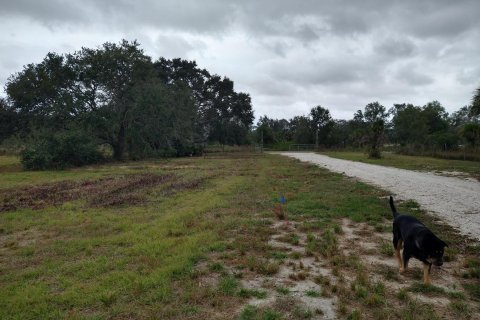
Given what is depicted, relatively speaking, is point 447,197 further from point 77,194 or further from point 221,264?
point 77,194

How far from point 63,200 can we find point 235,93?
167 ft

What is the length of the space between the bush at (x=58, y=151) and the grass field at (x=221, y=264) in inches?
713

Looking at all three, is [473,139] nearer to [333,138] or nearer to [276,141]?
[333,138]

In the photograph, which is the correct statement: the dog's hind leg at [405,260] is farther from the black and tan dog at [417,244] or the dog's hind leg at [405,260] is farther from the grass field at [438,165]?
the grass field at [438,165]

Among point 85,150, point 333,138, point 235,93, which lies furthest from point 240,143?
point 85,150

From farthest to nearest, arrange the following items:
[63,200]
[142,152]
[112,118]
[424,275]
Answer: [142,152], [112,118], [63,200], [424,275]

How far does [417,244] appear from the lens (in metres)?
4.24

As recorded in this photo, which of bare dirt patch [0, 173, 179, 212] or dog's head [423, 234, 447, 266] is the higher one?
dog's head [423, 234, 447, 266]

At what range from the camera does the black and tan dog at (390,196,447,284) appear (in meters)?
4.09

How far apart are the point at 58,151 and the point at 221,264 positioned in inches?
1029

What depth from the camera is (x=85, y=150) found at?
28750 millimetres

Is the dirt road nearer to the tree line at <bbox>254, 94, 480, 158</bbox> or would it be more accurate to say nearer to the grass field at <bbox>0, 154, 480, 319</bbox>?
the grass field at <bbox>0, 154, 480, 319</bbox>

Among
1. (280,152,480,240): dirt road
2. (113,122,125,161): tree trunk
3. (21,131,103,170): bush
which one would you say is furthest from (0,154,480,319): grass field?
(113,122,125,161): tree trunk

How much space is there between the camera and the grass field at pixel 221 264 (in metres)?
3.81
